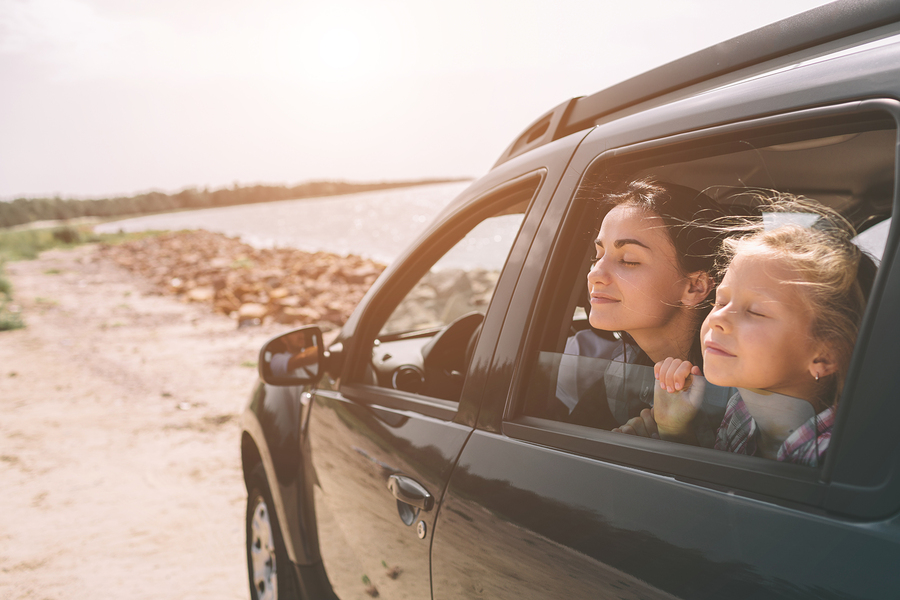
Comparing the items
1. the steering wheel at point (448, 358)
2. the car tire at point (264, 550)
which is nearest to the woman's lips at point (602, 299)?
the steering wheel at point (448, 358)

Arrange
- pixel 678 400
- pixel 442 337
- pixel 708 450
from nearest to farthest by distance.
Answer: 1. pixel 708 450
2. pixel 678 400
3. pixel 442 337

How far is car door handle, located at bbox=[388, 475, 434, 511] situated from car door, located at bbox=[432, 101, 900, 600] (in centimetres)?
6

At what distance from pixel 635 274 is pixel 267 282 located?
13.9m

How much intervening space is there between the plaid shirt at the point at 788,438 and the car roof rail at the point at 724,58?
0.65m

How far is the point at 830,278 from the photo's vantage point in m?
0.87

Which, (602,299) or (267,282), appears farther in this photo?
(267,282)

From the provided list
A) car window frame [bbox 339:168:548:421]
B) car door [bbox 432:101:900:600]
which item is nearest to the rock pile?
car window frame [bbox 339:168:548:421]

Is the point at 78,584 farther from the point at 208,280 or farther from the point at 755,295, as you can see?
the point at 208,280

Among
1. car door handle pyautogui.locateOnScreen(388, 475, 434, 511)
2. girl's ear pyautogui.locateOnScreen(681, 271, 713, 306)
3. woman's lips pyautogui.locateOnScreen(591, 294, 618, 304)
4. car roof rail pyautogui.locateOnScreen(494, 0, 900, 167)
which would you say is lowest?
car door handle pyautogui.locateOnScreen(388, 475, 434, 511)

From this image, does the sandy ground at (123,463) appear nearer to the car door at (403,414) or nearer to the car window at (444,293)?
the car door at (403,414)

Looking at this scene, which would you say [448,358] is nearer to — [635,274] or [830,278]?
[635,274]

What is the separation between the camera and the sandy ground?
318 cm

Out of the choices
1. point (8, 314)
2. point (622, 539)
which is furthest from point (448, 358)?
point (8, 314)

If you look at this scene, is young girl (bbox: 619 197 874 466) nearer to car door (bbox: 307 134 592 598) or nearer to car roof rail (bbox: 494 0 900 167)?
car roof rail (bbox: 494 0 900 167)
